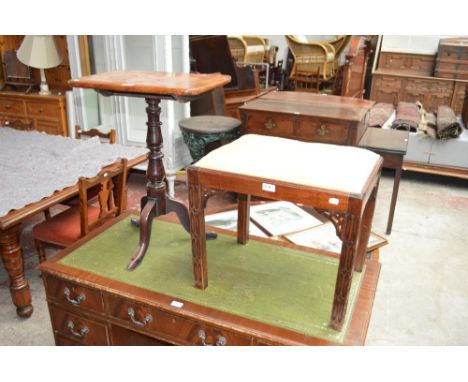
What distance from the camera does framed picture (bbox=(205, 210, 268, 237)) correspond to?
2240mm

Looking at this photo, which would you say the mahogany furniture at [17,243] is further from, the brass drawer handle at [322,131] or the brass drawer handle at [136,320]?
the brass drawer handle at [322,131]

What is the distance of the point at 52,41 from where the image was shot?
415cm

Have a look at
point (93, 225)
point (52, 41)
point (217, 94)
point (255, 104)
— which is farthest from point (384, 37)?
point (93, 225)

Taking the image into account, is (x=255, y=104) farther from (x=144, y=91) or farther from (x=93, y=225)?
(x=144, y=91)

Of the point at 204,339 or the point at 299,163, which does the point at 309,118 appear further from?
the point at 204,339

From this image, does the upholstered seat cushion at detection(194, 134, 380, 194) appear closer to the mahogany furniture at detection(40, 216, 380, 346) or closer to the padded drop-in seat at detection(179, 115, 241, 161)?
the mahogany furniture at detection(40, 216, 380, 346)

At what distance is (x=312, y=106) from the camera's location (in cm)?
297

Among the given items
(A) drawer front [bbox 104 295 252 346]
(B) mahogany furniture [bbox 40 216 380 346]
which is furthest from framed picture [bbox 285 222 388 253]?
(A) drawer front [bbox 104 295 252 346]

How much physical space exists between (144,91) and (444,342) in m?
1.89

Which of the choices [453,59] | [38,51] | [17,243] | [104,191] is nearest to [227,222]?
[104,191]

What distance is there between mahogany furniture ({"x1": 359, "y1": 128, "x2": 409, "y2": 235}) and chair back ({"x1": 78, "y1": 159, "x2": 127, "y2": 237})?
1653mm

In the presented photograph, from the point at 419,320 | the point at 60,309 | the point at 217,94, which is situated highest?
the point at 217,94

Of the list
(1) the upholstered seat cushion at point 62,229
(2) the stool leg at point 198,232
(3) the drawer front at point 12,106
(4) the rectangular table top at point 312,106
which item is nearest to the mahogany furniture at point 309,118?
(4) the rectangular table top at point 312,106

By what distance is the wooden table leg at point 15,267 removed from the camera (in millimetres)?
2059
